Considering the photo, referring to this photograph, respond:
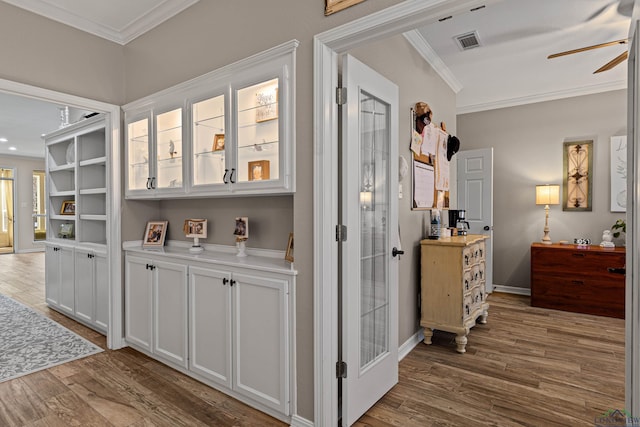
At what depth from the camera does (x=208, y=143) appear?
2.64 meters

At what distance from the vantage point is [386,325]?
2.48 meters

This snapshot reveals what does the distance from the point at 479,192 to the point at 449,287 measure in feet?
8.65

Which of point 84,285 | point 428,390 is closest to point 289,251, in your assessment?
point 428,390

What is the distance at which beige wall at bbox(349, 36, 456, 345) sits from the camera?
291 cm

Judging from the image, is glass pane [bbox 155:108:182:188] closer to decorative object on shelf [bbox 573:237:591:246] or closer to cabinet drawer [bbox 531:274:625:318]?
cabinet drawer [bbox 531:274:625:318]

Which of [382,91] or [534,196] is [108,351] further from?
[534,196]

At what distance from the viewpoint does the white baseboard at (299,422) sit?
2.02 metres

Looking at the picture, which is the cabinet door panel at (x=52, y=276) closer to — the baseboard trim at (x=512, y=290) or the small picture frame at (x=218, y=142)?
the small picture frame at (x=218, y=142)

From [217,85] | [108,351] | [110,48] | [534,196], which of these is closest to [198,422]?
[108,351]

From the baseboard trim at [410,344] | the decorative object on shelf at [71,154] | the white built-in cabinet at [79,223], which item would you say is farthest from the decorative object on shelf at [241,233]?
the decorative object on shelf at [71,154]

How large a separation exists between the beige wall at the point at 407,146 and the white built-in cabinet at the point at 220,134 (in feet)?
3.09

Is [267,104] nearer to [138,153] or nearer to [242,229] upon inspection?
[242,229]

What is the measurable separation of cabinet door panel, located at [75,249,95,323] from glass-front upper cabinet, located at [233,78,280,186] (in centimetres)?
243

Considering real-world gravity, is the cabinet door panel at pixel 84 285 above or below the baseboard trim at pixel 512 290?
above
